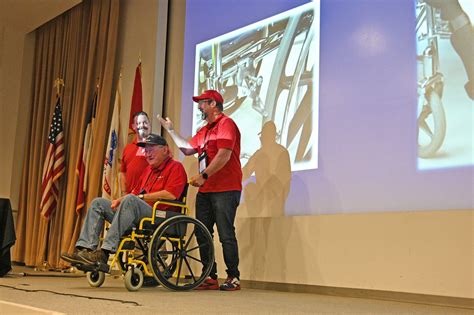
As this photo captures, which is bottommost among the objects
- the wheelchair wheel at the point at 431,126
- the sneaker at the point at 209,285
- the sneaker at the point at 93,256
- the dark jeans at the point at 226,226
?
the sneaker at the point at 209,285

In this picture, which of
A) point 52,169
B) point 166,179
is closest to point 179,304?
point 166,179

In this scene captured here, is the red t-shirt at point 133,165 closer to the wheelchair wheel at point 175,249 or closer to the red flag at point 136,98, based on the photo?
the wheelchair wheel at point 175,249

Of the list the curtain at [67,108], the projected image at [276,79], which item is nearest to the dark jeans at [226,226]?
the projected image at [276,79]

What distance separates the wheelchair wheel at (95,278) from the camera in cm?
314

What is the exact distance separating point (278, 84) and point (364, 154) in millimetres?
834

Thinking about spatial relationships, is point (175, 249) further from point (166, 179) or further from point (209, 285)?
point (166, 179)

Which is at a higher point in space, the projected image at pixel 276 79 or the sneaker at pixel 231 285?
the projected image at pixel 276 79

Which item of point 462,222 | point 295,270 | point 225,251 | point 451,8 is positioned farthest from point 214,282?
point 451,8

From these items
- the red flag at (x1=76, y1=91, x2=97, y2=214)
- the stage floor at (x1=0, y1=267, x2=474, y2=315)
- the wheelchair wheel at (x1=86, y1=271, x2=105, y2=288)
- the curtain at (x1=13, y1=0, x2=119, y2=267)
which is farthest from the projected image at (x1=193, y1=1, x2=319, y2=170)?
the red flag at (x1=76, y1=91, x2=97, y2=214)

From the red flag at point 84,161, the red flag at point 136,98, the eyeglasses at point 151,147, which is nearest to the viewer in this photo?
the eyeglasses at point 151,147

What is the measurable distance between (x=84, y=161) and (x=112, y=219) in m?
2.42

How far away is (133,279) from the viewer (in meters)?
2.98

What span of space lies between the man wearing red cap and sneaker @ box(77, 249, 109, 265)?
591 mm

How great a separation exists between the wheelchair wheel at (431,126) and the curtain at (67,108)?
311 cm
